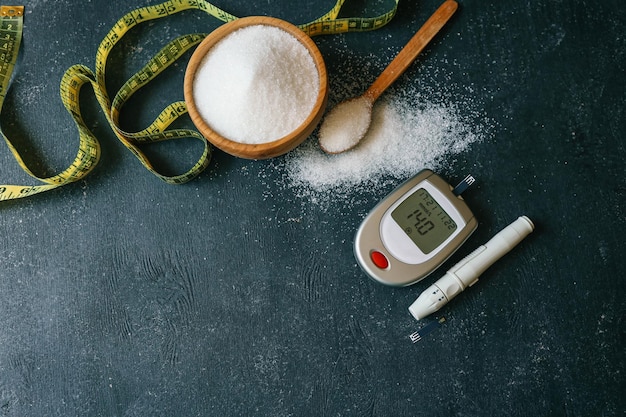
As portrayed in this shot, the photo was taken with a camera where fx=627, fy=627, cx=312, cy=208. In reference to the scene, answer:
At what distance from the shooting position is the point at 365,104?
3.92 ft

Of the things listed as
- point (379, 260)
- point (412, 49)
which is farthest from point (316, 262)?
point (412, 49)

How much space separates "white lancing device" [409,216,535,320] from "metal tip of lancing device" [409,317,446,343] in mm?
32

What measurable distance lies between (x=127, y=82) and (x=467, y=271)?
2.43ft

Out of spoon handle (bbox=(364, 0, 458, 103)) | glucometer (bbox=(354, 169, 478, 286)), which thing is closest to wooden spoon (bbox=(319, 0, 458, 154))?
spoon handle (bbox=(364, 0, 458, 103))

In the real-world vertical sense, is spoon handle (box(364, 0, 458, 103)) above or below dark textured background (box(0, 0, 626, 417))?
above

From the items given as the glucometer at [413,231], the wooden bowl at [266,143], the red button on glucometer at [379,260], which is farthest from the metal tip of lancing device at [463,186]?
the wooden bowl at [266,143]

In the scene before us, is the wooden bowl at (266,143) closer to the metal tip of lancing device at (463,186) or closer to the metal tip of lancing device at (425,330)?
the metal tip of lancing device at (463,186)

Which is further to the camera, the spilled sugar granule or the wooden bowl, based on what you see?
the spilled sugar granule

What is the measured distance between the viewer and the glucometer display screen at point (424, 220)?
3.77 ft

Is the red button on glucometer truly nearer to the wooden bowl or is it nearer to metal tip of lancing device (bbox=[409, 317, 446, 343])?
metal tip of lancing device (bbox=[409, 317, 446, 343])

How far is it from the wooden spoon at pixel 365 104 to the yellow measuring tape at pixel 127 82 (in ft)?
0.26

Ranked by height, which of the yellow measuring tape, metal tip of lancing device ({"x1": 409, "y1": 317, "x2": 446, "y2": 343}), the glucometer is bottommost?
metal tip of lancing device ({"x1": 409, "y1": 317, "x2": 446, "y2": 343})

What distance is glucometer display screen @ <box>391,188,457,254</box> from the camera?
1.15 metres

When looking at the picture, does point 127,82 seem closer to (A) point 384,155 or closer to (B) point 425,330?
(A) point 384,155
